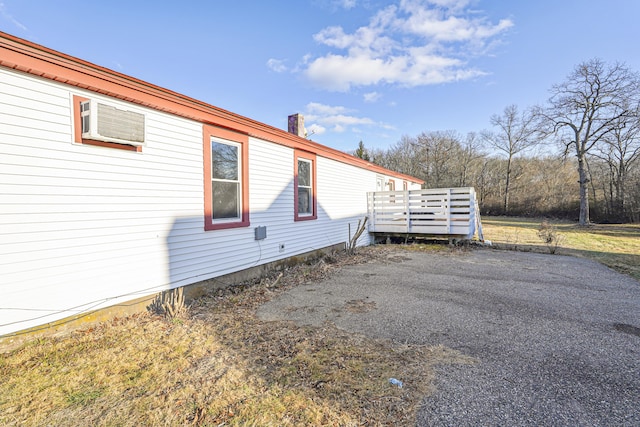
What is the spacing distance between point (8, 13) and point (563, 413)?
7.46 metres

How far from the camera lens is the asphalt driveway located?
201 cm

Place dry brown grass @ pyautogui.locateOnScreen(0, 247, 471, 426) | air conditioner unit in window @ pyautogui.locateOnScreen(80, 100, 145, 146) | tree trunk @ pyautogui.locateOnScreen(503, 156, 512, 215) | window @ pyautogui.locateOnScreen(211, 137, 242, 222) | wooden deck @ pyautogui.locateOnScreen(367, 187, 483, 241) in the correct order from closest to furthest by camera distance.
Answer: dry brown grass @ pyautogui.locateOnScreen(0, 247, 471, 426) → air conditioner unit in window @ pyautogui.locateOnScreen(80, 100, 145, 146) → window @ pyautogui.locateOnScreen(211, 137, 242, 222) → wooden deck @ pyautogui.locateOnScreen(367, 187, 483, 241) → tree trunk @ pyautogui.locateOnScreen(503, 156, 512, 215)

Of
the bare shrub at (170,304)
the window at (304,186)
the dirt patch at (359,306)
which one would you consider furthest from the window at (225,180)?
the dirt patch at (359,306)

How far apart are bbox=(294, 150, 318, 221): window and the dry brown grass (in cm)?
379

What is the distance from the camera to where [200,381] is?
2279mm

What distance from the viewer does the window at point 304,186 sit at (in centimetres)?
671

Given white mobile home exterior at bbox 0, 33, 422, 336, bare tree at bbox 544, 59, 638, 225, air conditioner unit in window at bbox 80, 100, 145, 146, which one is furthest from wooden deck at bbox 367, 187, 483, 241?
bare tree at bbox 544, 59, 638, 225

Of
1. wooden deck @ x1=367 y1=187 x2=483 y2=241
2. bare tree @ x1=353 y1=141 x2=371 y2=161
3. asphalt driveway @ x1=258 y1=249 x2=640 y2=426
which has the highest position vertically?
bare tree @ x1=353 y1=141 x2=371 y2=161

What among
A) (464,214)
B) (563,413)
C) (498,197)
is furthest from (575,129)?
(563,413)

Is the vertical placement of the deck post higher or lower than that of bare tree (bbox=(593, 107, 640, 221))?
lower

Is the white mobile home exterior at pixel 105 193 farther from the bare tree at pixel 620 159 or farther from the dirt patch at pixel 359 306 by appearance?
the bare tree at pixel 620 159

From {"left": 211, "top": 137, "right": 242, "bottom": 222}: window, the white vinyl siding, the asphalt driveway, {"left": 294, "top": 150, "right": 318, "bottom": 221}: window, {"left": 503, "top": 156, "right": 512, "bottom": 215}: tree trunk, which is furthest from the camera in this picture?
{"left": 503, "top": 156, "right": 512, "bottom": 215}: tree trunk

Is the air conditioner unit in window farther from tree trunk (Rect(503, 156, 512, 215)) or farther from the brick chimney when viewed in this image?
tree trunk (Rect(503, 156, 512, 215))

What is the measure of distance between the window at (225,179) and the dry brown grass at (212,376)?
6.29ft
